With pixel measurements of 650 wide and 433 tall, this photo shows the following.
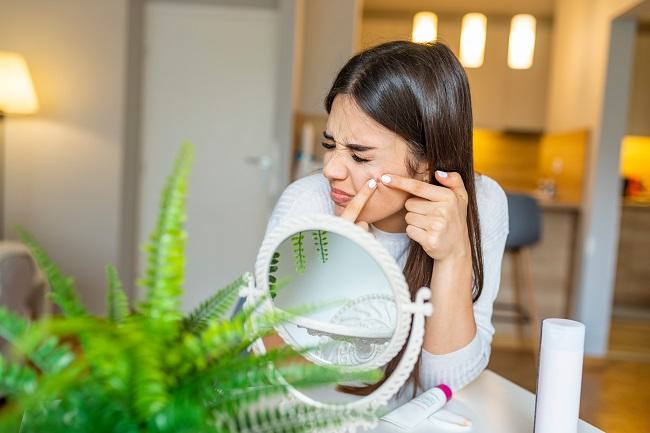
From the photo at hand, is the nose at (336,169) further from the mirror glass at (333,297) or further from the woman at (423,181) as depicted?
the mirror glass at (333,297)

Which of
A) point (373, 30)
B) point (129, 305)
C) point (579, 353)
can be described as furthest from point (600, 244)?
point (129, 305)

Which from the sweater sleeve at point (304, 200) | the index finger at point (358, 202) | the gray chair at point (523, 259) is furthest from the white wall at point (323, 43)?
the index finger at point (358, 202)

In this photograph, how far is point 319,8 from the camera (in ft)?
13.0

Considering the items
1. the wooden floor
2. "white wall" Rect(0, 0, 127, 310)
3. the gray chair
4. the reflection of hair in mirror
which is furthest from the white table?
"white wall" Rect(0, 0, 127, 310)

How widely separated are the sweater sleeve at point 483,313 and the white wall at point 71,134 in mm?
3252

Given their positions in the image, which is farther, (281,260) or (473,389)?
(473,389)

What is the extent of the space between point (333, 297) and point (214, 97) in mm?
3673

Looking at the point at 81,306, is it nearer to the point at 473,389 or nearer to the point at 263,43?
the point at 473,389

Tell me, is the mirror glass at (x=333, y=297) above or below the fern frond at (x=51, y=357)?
below

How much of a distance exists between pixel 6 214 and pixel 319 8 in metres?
2.33

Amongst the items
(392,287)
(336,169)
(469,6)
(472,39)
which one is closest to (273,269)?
(392,287)

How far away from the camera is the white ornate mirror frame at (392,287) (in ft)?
2.39

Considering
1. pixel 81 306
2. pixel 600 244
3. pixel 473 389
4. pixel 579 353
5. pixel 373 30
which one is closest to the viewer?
pixel 81 306

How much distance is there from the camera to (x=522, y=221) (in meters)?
3.58
